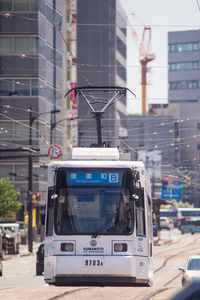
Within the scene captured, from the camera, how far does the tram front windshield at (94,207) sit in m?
21.6

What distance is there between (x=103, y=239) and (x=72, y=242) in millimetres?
763

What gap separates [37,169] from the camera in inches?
3565

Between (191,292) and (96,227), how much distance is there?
12.1 metres

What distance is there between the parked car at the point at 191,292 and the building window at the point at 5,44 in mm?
82290

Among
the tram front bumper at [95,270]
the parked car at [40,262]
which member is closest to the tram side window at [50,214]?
the tram front bumper at [95,270]

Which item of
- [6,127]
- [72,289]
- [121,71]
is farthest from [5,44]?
[72,289]

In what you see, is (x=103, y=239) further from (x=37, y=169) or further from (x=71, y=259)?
(x=37, y=169)

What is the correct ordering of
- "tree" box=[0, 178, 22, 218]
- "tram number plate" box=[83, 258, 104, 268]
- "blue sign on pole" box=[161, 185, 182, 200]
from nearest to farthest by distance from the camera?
"tram number plate" box=[83, 258, 104, 268] < "tree" box=[0, 178, 22, 218] < "blue sign on pole" box=[161, 185, 182, 200]

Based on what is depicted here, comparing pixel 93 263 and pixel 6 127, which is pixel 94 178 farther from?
pixel 6 127

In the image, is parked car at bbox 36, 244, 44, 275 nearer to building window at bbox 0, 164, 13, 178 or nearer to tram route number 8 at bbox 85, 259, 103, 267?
tram route number 8 at bbox 85, 259, 103, 267

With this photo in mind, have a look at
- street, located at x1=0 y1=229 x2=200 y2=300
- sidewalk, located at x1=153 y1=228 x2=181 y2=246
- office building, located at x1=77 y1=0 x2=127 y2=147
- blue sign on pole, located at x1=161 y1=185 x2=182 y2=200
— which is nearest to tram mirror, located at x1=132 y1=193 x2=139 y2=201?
street, located at x1=0 y1=229 x2=200 y2=300

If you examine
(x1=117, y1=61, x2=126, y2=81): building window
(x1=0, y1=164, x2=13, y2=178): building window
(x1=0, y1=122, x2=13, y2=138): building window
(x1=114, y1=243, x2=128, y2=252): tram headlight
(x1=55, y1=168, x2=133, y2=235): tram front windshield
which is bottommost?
(x1=114, y1=243, x2=128, y2=252): tram headlight

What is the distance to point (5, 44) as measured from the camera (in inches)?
3570

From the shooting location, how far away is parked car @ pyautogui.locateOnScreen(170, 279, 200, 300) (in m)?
9.66
